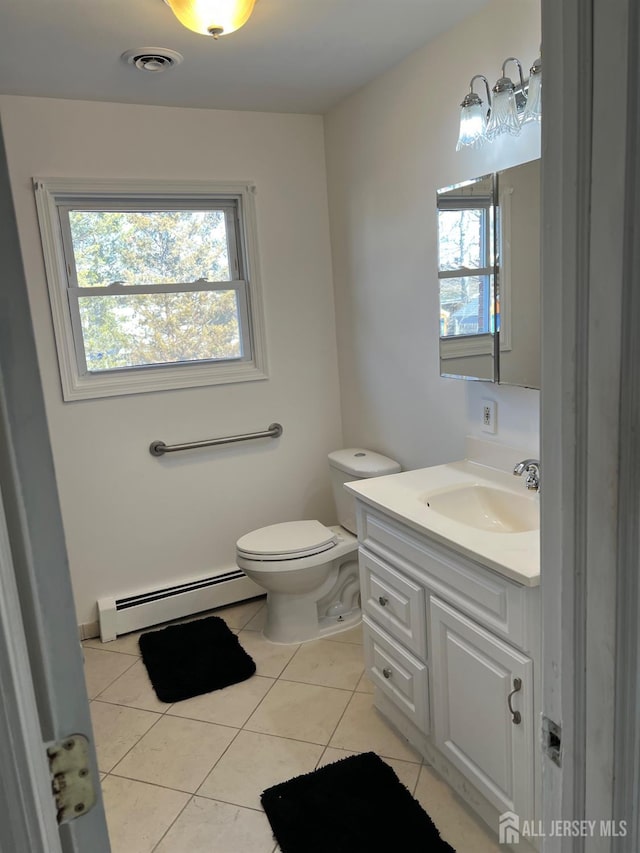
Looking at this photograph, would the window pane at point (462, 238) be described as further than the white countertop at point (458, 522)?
Yes

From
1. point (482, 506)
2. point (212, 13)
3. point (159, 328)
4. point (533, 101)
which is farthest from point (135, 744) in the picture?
point (533, 101)

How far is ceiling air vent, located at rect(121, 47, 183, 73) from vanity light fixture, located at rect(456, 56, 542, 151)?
3.45 feet

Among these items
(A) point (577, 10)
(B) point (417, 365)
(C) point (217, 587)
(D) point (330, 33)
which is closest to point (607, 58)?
(A) point (577, 10)

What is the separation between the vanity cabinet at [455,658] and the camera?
1.53m

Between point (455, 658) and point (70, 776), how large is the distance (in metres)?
1.35

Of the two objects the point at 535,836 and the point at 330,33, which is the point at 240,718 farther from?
the point at 330,33

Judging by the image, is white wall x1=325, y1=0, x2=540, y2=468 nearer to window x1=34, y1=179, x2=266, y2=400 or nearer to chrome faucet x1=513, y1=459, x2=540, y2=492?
chrome faucet x1=513, y1=459, x2=540, y2=492

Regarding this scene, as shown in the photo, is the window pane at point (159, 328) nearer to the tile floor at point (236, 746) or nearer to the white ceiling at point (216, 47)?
the white ceiling at point (216, 47)

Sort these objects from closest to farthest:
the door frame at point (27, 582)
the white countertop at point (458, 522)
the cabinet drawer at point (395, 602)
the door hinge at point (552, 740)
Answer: the door frame at point (27, 582) → the door hinge at point (552, 740) → the white countertop at point (458, 522) → the cabinet drawer at point (395, 602)

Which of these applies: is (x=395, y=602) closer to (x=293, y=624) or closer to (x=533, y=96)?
(x=293, y=624)

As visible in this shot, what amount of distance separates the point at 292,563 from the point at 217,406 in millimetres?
896

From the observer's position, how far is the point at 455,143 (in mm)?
2232

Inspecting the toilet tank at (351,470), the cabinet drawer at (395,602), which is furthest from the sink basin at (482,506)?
the toilet tank at (351,470)

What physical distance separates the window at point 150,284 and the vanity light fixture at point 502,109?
51.0 inches
